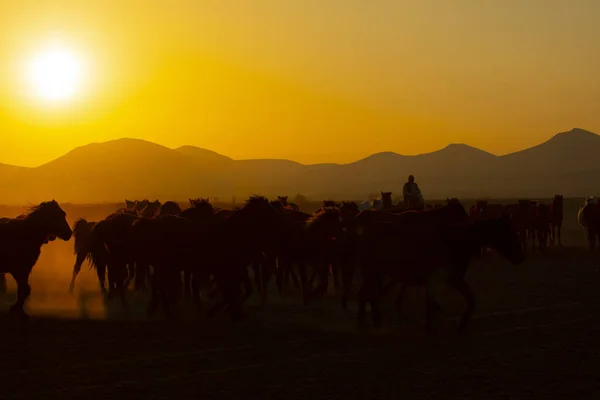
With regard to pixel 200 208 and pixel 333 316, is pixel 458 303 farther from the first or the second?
pixel 200 208

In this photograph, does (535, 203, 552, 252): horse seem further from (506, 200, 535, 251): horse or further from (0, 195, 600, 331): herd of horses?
(0, 195, 600, 331): herd of horses

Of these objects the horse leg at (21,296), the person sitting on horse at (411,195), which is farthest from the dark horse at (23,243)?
the person sitting on horse at (411,195)

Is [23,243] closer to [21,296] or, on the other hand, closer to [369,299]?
[21,296]

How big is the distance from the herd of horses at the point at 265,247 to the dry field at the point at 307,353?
2.15 ft

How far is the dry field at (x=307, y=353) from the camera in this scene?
991 centimetres

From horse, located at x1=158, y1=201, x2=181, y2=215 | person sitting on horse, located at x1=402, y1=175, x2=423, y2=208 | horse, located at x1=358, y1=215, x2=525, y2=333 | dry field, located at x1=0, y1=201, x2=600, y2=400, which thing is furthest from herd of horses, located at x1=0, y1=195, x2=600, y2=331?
person sitting on horse, located at x1=402, y1=175, x2=423, y2=208

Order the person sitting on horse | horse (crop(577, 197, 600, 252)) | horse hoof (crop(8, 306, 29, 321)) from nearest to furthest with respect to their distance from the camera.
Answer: horse hoof (crop(8, 306, 29, 321))
the person sitting on horse
horse (crop(577, 197, 600, 252))

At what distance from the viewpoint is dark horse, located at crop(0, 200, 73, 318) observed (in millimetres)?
15875

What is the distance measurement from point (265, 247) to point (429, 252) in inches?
151

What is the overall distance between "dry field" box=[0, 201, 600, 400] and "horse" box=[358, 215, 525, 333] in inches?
28.3

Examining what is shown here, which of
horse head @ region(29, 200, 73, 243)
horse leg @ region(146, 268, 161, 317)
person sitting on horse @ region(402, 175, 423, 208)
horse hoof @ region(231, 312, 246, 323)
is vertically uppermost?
person sitting on horse @ region(402, 175, 423, 208)

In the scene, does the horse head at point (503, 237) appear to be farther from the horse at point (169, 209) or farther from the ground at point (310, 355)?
the horse at point (169, 209)

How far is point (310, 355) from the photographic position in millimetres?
11930

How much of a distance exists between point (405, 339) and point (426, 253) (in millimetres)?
1460
